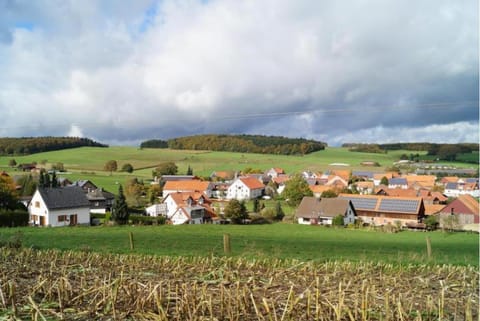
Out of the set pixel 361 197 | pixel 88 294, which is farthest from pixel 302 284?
pixel 361 197

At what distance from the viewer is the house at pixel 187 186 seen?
164 ft

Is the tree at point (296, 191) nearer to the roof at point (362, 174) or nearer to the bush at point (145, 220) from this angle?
the bush at point (145, 220)

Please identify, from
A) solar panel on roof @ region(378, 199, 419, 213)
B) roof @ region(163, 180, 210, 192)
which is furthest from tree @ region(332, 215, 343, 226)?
roof @ region(163, 180, 210, 192)

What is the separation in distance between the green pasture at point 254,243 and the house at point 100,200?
6.18m

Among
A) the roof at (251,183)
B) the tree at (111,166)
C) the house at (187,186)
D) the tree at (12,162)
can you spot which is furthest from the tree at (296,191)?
the tree at (12,162)

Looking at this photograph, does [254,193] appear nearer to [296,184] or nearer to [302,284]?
[296,184]

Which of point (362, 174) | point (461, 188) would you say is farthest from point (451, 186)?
point (362, 174)

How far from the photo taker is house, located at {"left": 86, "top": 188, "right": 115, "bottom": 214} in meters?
35.6

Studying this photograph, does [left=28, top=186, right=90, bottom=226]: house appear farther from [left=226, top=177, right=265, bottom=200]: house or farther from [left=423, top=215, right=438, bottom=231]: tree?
[left=423, top=215, right=438, bottom=231]: tree

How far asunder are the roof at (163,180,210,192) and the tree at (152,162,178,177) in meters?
1.62

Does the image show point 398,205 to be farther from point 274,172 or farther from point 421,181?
point 274,172

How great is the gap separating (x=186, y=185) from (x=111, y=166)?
19.5m

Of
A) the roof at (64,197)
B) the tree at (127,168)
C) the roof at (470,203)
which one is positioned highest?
the tree at (127,168)

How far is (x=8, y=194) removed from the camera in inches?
1240
